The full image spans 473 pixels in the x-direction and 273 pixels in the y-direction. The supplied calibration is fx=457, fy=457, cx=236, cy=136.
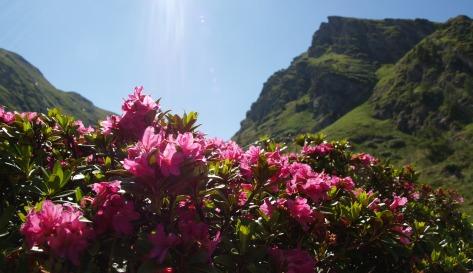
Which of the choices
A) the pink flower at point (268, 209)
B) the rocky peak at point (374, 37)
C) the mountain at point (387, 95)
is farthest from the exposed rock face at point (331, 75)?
the pink flower at point (268, 209)

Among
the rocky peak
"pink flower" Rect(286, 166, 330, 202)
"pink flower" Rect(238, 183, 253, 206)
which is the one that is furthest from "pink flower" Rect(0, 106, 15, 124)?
the rocky peak

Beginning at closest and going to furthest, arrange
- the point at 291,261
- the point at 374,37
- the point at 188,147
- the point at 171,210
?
the point at 188,147 < the point at 171,210 < the point at 291,261 < the point at 374,37

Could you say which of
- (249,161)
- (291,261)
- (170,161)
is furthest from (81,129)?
(291,261)

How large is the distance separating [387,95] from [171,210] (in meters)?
131

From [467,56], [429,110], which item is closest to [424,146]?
[429,110]

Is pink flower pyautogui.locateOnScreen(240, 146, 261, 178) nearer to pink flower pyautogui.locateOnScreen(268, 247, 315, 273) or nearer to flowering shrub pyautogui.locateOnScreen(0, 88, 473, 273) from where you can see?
flowering shrub pyautogui.locateOnScreen(0, 88, 473, 273)

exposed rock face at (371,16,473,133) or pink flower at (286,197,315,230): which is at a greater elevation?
exposed rock face at (371,16,473,133)

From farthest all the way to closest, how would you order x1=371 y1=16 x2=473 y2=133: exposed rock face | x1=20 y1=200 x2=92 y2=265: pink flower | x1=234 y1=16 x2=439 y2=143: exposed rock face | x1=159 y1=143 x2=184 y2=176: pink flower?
1. x1=234 y1=16 x2=439 y2=143: exposed rock face
2. x1=371 y1=16 x2=473 y2=133: exposed rock face
3. x1=159 y1=143 x2=184 y2=176: pink flower
4. x1=20 y1=200 x2=92 y2=265: pink flower

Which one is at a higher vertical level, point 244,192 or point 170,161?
point 170,161

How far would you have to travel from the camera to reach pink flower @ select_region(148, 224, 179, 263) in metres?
2.59

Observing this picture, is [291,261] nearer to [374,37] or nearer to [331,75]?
[331,75]

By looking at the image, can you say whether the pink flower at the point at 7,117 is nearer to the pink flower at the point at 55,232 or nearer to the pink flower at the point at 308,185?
the pink flower at the point at 55,232

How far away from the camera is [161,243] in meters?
2.64

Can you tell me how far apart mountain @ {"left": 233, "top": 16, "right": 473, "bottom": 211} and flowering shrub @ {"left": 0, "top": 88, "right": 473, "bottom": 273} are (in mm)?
62931
